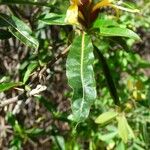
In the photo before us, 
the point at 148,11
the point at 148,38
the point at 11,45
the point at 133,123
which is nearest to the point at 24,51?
the point at 11,45

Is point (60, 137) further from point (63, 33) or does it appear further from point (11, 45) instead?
point (11, 45)

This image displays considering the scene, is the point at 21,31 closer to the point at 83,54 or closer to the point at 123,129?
the point at 83,54

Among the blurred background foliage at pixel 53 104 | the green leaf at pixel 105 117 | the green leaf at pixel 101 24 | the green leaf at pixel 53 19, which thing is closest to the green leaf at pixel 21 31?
the green leaf at pixel 53 19

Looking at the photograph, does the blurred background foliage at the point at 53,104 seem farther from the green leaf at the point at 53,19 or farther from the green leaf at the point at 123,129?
the green leaf at the point at 53,19

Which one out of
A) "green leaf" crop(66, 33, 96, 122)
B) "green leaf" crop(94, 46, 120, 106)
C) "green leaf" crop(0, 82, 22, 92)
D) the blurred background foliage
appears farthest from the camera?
the blurred background foliage

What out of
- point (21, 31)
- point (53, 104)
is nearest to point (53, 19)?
point (21, 31)

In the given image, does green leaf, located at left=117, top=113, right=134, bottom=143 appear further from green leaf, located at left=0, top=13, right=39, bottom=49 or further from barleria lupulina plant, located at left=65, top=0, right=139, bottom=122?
green leaf, located at left=0, top=13, right=39, bottom=49

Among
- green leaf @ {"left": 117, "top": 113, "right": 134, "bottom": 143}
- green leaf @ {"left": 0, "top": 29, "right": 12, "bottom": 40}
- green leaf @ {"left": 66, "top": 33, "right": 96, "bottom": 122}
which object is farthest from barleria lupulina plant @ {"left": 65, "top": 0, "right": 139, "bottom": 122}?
green leaf @ {"left": 117, "top": 113, "right": 134, "bottom": 143}
